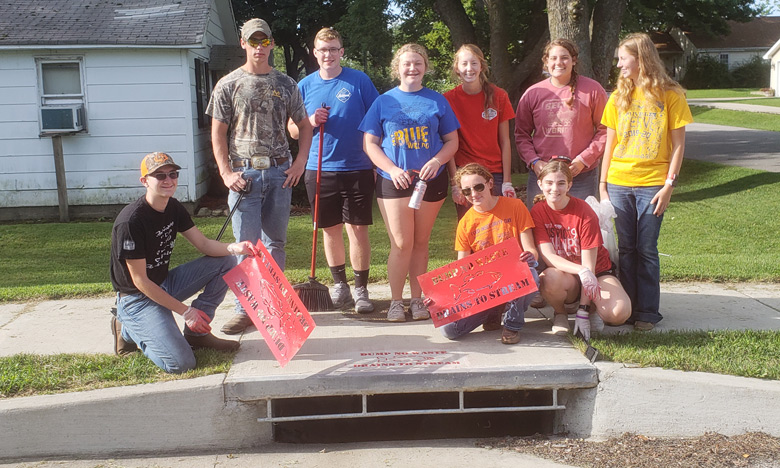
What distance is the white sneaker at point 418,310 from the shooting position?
217 inches

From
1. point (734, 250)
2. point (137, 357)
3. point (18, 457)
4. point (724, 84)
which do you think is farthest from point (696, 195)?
point (724, 84)

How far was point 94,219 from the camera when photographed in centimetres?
1312

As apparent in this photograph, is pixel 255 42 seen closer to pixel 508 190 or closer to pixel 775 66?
pixel 508 190

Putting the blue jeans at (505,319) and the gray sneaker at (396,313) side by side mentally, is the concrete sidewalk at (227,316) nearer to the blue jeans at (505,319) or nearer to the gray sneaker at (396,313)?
the gray sneaker at (396,313)

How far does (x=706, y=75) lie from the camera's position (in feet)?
184

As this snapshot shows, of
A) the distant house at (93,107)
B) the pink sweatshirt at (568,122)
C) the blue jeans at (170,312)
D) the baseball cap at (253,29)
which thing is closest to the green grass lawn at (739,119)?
the distant house at (93,107)

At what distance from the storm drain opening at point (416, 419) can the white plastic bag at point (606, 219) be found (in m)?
1.22

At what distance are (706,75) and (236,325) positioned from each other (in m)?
57.6

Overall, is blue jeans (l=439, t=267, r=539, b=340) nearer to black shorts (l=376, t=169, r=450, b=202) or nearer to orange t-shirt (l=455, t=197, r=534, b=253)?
orange t-shirt (l=455, t=197, r=534, b=253)

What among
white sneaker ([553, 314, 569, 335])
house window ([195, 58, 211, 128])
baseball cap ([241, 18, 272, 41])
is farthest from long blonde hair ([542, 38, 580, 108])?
house window ([195, 58, 211, 128])

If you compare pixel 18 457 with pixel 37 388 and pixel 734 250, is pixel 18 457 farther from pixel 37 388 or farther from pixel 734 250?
pixel 734 250

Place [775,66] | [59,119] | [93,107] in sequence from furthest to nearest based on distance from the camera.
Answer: [775,66]
[93,107]
[59,119]

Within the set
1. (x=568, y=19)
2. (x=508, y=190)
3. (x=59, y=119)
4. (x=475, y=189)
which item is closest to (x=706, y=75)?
(x=568, y=19)

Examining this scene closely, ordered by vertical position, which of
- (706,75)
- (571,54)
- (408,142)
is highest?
(706,75)
